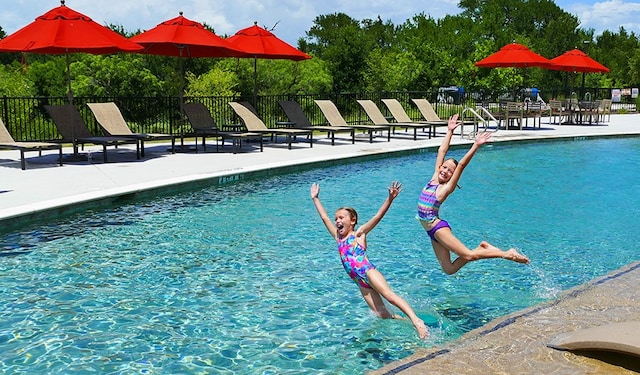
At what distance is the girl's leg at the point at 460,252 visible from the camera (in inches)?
212

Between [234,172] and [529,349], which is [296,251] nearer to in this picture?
[529,349]

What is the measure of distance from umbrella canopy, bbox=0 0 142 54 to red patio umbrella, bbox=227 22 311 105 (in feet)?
14.3

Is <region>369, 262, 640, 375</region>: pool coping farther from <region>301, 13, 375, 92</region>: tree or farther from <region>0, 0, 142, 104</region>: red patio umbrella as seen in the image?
<region>301, 13, 375, 92</region>: tree

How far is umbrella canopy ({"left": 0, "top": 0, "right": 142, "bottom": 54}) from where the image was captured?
40.7ft

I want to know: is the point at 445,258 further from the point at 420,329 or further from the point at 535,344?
the point at 535,344

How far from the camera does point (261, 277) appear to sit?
6.53 metres

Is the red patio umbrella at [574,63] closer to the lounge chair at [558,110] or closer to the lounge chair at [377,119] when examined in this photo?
the lounge chair at [558,110]

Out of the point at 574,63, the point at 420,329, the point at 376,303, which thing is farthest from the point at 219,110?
the point at 420,329

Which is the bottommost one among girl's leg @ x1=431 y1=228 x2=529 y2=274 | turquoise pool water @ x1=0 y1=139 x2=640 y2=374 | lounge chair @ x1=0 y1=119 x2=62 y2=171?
turquoise pool water @ x1=0 y1=139 x2=640 y2=374

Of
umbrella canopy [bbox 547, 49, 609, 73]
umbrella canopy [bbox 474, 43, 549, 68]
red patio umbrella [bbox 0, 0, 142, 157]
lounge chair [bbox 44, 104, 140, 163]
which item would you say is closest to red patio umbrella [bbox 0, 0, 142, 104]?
red patio umbrella [bbox 0, 0, 142, 157]

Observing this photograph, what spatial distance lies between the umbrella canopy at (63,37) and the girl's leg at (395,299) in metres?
9.40

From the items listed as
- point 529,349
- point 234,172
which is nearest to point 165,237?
point 234,172

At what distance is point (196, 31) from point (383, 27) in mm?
Answer: 69669

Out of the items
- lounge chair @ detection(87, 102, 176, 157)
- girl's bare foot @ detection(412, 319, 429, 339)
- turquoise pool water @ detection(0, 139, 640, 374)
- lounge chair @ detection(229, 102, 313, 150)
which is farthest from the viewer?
lounge chair @ detection(229, 102, 313, 150)
